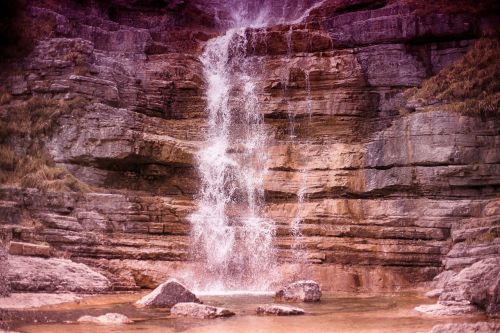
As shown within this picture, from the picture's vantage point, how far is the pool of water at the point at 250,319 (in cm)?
1357

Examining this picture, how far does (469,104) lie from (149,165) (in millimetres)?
12998

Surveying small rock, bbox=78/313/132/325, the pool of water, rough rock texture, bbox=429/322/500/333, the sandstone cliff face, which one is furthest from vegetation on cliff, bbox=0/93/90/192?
rough rock texture, bbox=429/322/500/333

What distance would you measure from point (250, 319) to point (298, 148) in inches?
547

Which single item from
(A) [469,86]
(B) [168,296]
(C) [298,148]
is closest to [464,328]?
(B) [168,296]

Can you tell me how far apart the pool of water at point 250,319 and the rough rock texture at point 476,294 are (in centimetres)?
57

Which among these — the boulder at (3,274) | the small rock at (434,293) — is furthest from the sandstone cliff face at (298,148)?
the small rock at (434,293)

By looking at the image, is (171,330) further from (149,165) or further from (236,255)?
(149,165)

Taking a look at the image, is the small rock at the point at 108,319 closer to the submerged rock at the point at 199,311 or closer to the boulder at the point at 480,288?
the submerged rock at the point at 199,311

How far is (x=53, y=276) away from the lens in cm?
2025

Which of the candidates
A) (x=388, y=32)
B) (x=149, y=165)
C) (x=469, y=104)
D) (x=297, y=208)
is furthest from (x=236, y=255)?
(x=388, y=32)

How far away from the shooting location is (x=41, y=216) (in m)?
23.7

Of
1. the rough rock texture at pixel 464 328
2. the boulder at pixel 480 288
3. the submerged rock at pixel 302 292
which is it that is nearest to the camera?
the rough rock texture at pixel 464 328

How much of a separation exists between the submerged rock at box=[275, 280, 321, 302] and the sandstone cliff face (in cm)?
387

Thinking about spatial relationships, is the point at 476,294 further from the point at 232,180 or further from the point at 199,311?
the point at 232,180
